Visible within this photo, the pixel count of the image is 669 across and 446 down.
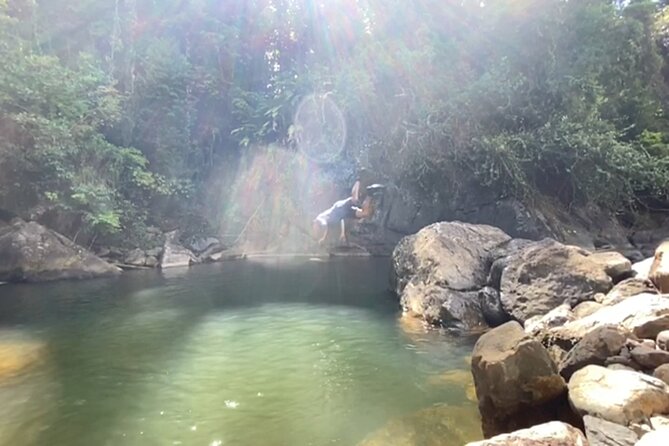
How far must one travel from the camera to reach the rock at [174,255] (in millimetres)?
17781

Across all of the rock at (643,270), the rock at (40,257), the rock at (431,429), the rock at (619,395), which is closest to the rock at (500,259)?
the rock at (643,270)

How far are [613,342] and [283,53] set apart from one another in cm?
2353

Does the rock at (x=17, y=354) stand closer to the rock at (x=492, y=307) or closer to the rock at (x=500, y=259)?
the rock at (x=492, y=307)

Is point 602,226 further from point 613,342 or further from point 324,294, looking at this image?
point 613,342

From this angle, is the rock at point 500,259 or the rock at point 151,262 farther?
the rock at point 151,262

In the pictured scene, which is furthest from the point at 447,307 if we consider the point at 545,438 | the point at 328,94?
the point at 328,94

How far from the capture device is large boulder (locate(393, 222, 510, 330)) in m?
8.58

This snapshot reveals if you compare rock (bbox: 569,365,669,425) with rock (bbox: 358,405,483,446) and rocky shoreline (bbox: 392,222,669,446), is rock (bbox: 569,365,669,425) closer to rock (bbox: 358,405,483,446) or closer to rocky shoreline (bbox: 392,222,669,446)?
rocky shoreline (bbox: 392,222,669,446)

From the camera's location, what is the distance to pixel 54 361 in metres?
6.77

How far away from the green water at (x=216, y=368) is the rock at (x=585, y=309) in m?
1.67

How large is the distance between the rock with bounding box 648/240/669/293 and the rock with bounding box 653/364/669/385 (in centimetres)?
266

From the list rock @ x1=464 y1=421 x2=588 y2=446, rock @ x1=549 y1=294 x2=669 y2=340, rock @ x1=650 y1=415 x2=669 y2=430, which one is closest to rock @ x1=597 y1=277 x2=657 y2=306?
rock @ x1=549 y1=294 x2=669 y2=340

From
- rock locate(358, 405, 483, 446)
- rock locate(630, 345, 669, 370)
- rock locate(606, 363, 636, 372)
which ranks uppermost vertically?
rock locate(630, 345, 669, 370)

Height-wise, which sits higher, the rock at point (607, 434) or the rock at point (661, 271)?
the rock at point (661, 271)
